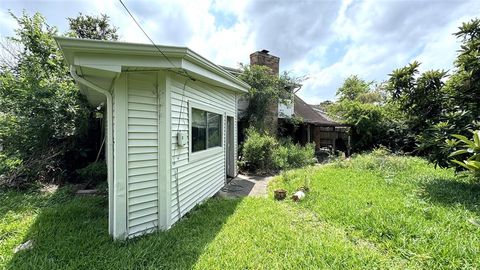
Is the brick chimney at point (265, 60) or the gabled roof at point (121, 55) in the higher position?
the brick chimney at point (265, 60)

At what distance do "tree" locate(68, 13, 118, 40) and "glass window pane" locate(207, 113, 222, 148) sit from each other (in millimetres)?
12983

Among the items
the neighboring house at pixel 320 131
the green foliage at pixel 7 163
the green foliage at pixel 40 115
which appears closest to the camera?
the green foliage at pixel 7 163

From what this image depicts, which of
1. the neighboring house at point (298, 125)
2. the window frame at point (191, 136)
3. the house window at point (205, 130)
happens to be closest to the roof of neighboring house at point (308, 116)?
the neighboring house at point (298, 125)

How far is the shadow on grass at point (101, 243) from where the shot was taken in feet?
9.62

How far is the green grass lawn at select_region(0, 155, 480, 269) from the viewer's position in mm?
2932

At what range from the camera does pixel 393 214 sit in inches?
160

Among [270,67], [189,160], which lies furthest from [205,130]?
[270,67]

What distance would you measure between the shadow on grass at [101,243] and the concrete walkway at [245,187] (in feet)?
6.06

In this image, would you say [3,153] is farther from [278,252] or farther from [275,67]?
[275,67]

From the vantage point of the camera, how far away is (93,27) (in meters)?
15.1

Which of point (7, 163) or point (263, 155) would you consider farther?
point (263, 155)

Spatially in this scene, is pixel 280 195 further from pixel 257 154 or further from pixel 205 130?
pixel 257 154

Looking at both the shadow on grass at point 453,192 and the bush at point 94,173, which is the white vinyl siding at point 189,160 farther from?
the shadow on grass at point 453,192

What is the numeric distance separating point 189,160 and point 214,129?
1.83 meters
